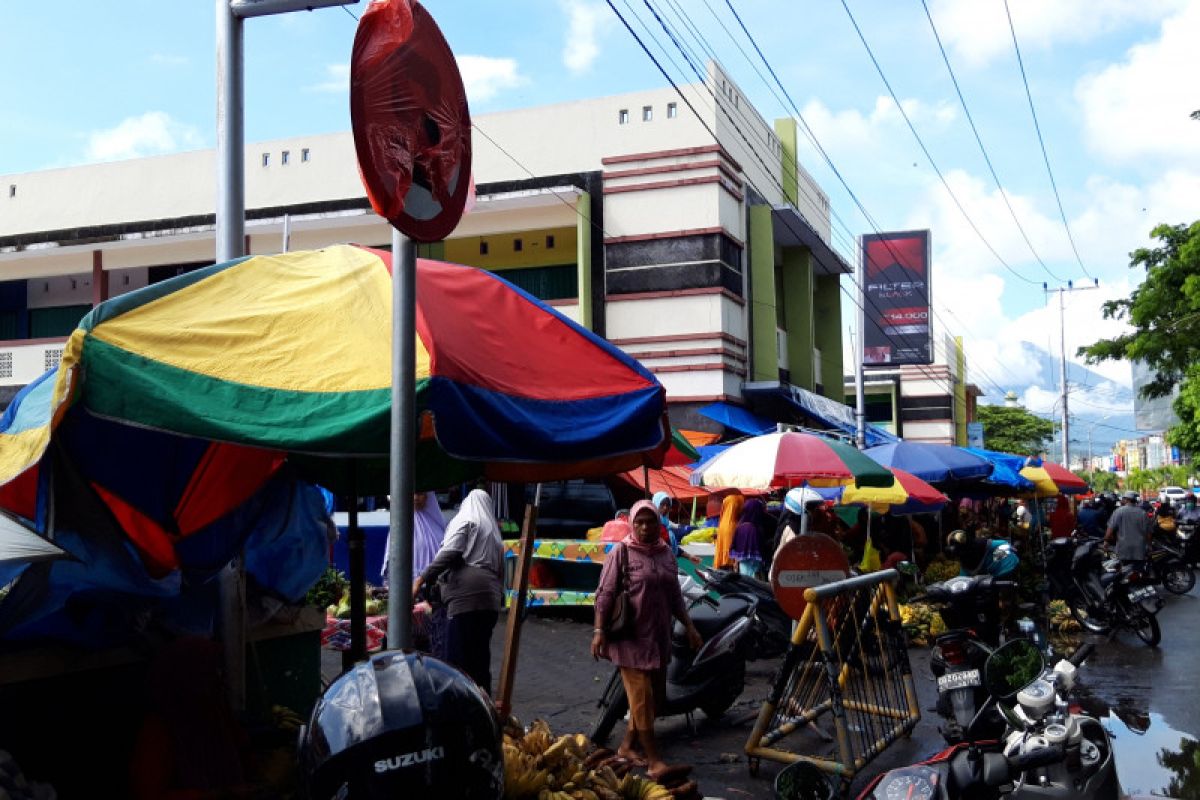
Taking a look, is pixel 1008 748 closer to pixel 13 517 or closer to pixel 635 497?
pixel 13 517

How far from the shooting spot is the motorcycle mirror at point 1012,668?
5578 mm

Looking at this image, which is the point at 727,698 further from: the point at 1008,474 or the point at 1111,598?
the point at 1008,474

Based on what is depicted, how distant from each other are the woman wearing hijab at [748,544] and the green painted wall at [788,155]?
52.6 feet

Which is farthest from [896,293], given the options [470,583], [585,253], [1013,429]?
[1013,429]

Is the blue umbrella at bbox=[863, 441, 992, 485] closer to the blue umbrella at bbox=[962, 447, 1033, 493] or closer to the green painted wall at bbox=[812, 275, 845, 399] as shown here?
the blue umbrella at bbox=[962, 447, 1033, 493]

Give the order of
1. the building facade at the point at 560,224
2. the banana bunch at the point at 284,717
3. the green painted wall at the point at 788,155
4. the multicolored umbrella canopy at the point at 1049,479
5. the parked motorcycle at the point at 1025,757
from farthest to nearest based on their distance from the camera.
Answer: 1. the green painted wall at the point at 788,155
2. the building facade at the point at 560,224
3. the multicolored umbrella canopy at the point at 1049,479
4. the banana bunch at the point at 284,717
5. the parked motorcycle at the point at 1025,757

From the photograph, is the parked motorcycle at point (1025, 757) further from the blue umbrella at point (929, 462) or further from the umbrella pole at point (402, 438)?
the blue umbrella at point (929, 462)

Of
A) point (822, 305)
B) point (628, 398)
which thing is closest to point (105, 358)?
point (628, 398)

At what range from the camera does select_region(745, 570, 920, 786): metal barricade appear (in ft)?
21.8

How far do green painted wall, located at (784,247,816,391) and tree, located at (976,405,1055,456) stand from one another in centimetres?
5084

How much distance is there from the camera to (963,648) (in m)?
7.18

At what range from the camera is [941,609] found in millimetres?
9219

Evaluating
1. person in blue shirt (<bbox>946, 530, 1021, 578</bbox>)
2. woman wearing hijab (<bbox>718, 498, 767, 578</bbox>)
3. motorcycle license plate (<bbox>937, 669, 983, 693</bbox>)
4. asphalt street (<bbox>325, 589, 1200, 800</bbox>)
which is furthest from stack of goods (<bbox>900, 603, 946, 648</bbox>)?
motorcycle license plate (<bbox>937, 669, 983, 693</bbox>)

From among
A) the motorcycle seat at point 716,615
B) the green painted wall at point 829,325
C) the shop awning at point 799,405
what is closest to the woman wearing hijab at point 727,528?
the motorcycle seat at point 716,615
